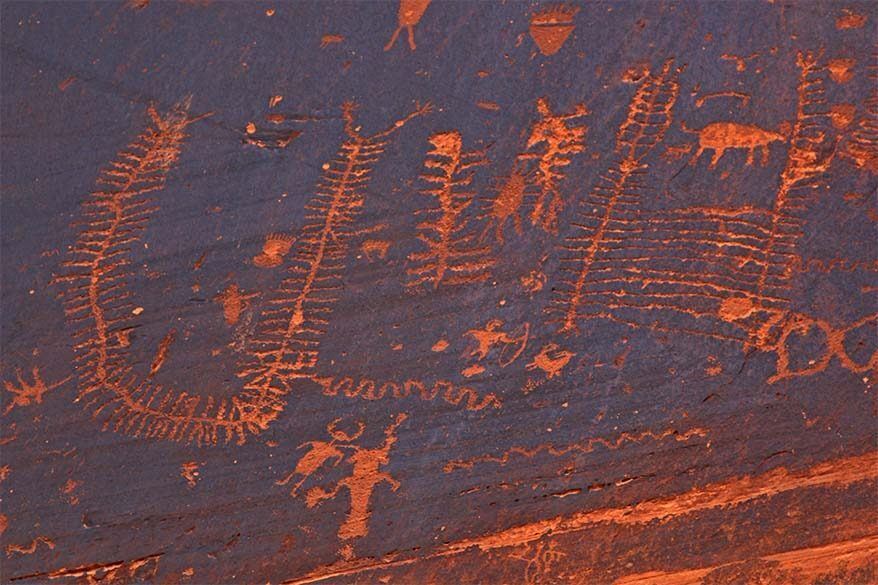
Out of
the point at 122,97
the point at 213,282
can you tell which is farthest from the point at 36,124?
the point at 213,282

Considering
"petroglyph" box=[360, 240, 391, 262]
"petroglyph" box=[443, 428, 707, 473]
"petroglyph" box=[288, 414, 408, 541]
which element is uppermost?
"petroglyph" box=[360, 240, 391, 262]

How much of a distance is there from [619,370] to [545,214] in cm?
40

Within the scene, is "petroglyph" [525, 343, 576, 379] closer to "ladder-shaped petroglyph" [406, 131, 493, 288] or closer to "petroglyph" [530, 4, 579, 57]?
"ladder-shaped petroglyph" [406, 131, 493, 288]

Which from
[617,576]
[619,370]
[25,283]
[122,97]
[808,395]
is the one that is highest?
[122,97]

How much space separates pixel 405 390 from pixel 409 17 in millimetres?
876

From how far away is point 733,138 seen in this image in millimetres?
1991

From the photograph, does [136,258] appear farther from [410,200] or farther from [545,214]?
[545,214]

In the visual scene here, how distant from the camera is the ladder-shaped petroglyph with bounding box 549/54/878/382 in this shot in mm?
1984

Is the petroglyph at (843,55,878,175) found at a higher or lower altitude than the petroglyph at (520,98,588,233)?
lower

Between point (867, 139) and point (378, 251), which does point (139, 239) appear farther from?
point (867, 139)

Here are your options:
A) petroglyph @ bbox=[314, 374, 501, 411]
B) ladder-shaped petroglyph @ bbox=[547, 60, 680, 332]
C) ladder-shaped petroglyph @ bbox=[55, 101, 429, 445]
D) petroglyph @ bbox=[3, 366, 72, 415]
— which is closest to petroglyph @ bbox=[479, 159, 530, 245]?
ladder-shaped petroglyph @ bbox=[547, 60, 680, 332]

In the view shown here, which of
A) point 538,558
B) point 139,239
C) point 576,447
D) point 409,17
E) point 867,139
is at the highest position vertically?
point 409,17

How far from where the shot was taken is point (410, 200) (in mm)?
2021

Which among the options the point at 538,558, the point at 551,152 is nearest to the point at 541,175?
the point at 551,152
